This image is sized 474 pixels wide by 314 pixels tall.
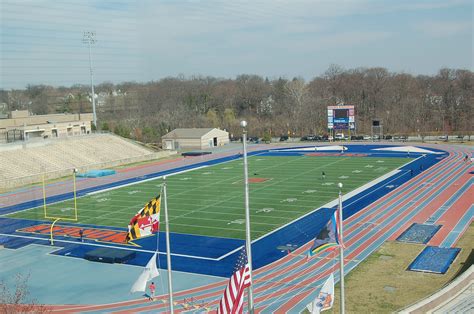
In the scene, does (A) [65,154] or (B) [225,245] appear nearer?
(B) [225,245]

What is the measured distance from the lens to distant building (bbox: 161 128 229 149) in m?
57.5

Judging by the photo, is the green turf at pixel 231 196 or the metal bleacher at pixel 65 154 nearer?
the green turf at pixel 231 196

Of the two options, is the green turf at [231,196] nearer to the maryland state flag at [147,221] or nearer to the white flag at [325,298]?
the maryland state flag at [147,221]

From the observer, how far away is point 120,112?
44.9 meters

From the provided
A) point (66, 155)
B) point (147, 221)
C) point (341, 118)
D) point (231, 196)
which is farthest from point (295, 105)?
point (147, 221)

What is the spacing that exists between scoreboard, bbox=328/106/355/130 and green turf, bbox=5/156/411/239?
14.4 meters

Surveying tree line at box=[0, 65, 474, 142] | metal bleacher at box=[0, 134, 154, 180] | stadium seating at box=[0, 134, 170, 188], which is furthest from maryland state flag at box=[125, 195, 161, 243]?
tree line at box=[0, 65, 474, 142]

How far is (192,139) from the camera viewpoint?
2270 inches

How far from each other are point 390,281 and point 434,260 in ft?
8.81

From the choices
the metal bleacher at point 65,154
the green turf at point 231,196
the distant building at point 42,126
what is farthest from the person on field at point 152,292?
the metal bleacher at point 65,154

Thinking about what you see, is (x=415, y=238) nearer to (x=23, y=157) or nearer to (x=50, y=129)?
(x=23, y=157)

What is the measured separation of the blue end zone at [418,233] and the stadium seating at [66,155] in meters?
24.2

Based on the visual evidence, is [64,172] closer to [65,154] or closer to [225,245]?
[65,154]

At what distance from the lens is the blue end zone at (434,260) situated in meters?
16.6
